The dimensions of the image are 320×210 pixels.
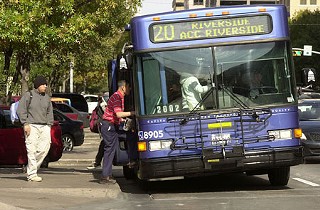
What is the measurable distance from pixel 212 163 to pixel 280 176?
178 cm

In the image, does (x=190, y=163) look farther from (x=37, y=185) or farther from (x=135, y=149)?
(x=37, y=185)

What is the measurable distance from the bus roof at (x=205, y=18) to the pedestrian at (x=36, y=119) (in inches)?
77.6

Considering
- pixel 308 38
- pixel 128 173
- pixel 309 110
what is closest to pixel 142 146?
pixel 128 173

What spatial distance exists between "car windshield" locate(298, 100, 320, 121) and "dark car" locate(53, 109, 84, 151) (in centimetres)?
777

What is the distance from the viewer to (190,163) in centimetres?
1132

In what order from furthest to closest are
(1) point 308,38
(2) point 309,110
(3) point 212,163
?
1. (1) point 308,38
2. (2) point 309,110
3. (3) point 212,163

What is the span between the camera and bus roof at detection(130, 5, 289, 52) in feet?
38.0

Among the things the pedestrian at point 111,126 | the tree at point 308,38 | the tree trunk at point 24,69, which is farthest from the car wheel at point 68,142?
the tree at point 308,38

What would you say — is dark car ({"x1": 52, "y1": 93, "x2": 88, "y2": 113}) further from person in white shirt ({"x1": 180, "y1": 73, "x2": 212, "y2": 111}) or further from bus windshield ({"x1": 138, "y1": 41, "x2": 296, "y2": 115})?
person in white shirt ({"x1": 180, "y1": 73, "x2": 212, "y2": 111})

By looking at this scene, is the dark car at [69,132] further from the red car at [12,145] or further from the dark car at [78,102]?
the dark car at [78,102]

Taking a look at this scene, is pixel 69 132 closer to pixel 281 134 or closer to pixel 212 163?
pixel 212 163

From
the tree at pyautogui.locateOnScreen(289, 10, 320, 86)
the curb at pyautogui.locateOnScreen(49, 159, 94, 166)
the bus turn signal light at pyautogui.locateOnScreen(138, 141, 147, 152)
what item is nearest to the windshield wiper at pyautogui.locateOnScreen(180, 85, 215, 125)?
the bus turn signal light at pyautogui.locateOnScreen(138, 141, 147, 152)

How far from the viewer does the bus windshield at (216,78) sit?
11.5 meters

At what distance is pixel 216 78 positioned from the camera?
11.5 metres
